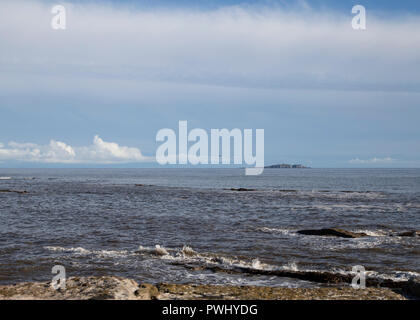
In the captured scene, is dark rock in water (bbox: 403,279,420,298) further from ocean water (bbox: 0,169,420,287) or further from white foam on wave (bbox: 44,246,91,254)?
white foam on wave (bbox: 44,246,91,254)

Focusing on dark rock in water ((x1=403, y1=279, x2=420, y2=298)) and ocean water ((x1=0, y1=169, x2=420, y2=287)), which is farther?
ocean water ((x1=0, y1=169, x2=420, y2=287))

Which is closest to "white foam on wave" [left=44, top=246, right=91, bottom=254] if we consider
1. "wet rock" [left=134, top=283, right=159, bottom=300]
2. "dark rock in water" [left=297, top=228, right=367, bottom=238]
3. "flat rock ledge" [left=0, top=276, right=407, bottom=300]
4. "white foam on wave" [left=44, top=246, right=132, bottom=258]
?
"white foam on wave" [left=44, top=246, right=132, bottom=258]

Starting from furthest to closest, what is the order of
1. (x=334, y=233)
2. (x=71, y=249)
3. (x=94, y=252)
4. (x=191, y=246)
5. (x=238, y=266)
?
(x=334, y=233) < (x=191, y=246) < (x=71, y=249) < (x=94, y=252) < (x=238, y=266)

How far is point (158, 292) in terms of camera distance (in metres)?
10.8

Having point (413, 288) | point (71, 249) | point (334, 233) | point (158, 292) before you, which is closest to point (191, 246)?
point (71, 249)

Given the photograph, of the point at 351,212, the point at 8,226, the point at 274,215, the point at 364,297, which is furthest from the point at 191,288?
the point at 351,212

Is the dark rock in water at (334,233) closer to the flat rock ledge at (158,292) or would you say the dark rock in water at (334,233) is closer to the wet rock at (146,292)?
the flat rock ledge at (158,292)

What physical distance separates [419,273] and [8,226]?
957 inches

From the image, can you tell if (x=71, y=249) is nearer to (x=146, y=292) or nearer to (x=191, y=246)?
(x=191, y=246)

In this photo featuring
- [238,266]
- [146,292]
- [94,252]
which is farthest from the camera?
[94,252]

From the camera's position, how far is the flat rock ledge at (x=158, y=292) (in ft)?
33.2

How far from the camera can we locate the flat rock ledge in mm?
10117

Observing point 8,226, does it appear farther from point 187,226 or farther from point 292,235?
point 292,235

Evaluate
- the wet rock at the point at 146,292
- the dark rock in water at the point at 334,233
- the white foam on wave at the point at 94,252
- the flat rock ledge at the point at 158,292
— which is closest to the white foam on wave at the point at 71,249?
the white foam on wave at the point at 94,252
